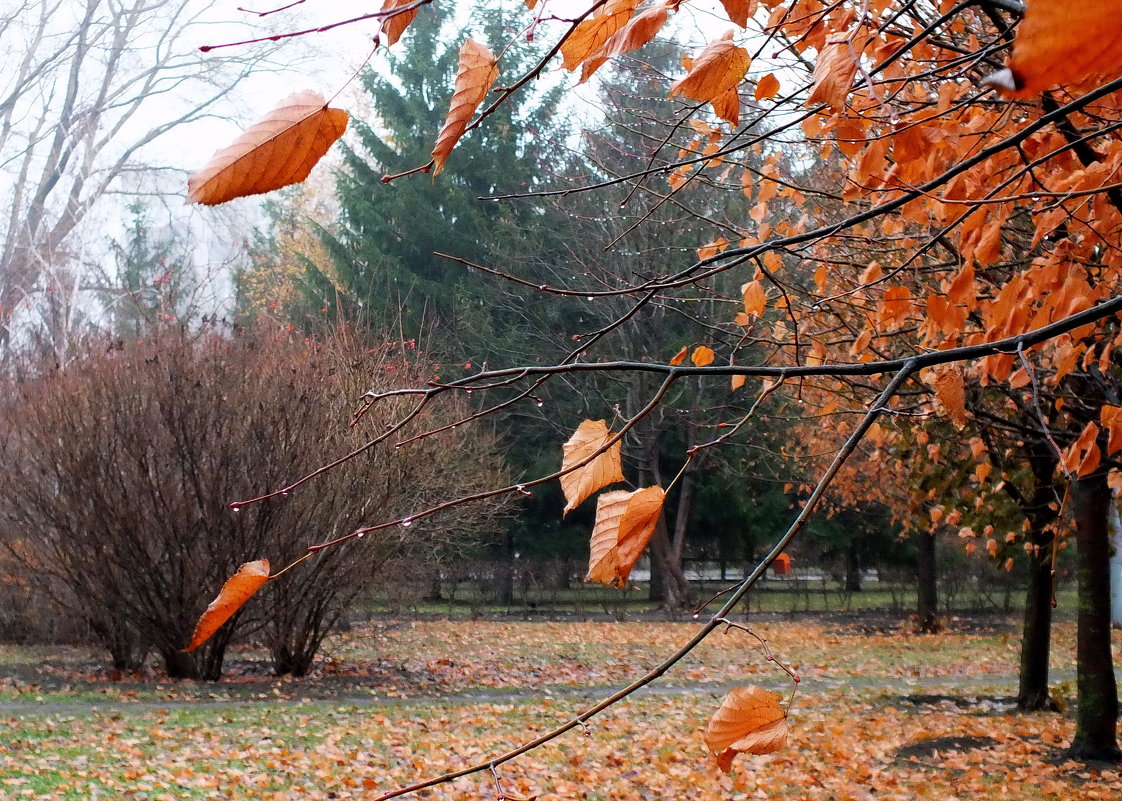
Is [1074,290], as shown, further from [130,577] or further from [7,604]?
[7,604]

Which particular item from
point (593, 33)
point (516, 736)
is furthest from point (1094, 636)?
point (593, 33)

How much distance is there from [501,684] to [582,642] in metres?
4.95

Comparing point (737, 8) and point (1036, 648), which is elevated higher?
point (737, 8)

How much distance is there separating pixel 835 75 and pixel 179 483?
10.2 meters

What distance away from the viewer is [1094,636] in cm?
718

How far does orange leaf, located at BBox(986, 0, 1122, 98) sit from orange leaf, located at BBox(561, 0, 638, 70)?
71 cm

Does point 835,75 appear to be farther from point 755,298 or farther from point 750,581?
point 755,298

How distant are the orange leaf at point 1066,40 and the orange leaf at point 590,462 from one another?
813 millimetres

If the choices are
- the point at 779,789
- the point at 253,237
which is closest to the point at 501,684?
the point at 779,789

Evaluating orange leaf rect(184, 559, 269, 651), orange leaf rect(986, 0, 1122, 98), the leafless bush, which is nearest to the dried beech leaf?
orange leaf rect(184, 559, 269, 651)

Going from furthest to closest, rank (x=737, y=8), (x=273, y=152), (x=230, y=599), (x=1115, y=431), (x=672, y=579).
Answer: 1. (x=672, y=579)
2. (x=1115, y=431)
3. (x=737, y=8)
4. (x=230, y=599)
5. (x=273, y=152)

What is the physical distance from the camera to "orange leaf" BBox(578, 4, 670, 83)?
96 cm

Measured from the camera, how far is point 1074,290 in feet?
7.57

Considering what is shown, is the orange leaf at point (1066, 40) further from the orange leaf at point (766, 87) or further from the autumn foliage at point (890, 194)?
the orange leaf at point (766, 87)
